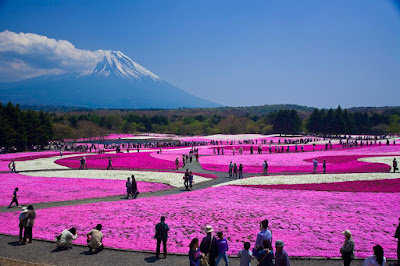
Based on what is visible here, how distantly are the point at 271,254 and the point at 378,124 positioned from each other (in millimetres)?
162737

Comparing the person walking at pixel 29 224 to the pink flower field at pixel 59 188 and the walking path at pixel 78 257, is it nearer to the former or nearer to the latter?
the walking path at pixel 78 257

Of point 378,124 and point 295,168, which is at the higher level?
point 378,124

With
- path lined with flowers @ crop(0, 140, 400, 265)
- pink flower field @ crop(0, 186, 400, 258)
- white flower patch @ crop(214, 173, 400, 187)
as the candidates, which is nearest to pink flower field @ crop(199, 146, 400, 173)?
white flower patch @ crop(214, 173, 400, 187)

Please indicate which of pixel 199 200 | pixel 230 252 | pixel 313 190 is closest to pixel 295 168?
pixel 313 190

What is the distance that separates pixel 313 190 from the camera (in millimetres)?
28812

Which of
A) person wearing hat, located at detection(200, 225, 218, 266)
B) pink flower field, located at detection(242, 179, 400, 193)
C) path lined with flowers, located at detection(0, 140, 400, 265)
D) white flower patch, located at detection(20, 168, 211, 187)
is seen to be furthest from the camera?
white flower patch, located at detection(20, 168, 211, 187)

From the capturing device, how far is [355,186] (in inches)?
1176

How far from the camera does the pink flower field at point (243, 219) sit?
15.6 meters

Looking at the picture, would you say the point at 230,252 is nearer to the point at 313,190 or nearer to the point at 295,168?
the point at 313,190

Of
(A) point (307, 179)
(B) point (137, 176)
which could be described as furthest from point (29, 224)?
(A) point (307, 179)

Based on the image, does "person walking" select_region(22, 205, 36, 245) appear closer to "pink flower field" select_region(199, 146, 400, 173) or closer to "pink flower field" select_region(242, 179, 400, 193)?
"pink flower field" select_region(242, 179, 400, 193)

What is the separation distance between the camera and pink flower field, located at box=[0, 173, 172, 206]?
2775 cm

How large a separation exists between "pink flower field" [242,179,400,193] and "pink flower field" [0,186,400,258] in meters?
2.29

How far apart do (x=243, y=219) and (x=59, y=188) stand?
66.9 ft
